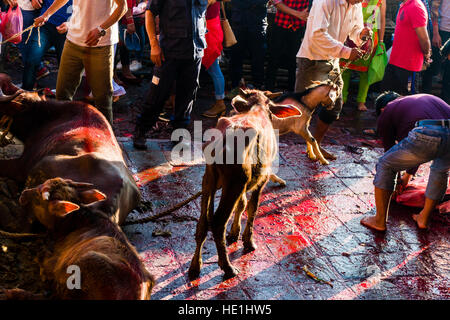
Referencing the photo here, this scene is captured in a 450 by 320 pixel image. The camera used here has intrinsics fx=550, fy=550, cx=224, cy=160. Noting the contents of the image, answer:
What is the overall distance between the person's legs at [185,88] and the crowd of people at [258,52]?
0.5 inches

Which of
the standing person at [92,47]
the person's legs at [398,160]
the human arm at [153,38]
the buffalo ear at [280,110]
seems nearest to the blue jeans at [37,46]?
the standing person at [92,47]

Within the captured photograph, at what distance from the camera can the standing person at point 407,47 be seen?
923 cm

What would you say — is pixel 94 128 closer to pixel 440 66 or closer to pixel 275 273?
pixel 275 273

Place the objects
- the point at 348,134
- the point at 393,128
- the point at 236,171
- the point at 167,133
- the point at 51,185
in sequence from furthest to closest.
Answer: the point at 348,134 → the point at 167,133 → the point at 393,128 → the point at 236,171 → the point at 51,185

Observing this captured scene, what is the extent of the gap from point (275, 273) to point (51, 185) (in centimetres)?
213

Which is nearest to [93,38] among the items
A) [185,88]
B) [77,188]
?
[185,88]

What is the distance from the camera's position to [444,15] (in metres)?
10.8

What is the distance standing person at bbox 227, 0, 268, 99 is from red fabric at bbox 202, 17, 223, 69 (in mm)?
1034

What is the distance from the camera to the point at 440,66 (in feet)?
38.1

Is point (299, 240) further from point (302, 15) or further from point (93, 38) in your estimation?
point (302, 15)

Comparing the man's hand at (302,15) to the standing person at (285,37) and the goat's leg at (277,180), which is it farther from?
the goat's leg at (277,180)

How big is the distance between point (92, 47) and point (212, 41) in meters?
2.86
